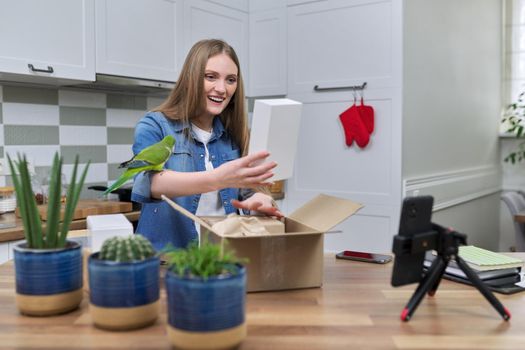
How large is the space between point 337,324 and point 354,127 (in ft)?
7.72

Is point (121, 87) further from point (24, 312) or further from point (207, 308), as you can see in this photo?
point (207, 308)

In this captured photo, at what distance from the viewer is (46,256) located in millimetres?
985

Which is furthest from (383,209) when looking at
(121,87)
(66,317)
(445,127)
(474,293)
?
(66,317)

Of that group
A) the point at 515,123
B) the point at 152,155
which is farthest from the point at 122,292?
the point at 515,123

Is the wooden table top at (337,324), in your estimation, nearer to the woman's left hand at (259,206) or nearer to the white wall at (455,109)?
the woman's left hand at (259,206)

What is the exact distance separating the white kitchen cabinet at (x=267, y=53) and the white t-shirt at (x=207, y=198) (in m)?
1.88

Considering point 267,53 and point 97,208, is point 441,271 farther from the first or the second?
point 267,53

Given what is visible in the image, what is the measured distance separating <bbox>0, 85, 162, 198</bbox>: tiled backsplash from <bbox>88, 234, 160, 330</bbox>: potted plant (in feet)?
6.45

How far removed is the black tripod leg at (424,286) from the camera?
1.02 m

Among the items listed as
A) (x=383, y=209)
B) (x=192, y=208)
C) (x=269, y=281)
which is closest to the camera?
(x=269, y=281)

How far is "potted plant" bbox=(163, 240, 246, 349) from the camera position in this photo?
82 cm

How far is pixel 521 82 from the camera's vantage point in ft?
15.3

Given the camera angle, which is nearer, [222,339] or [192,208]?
[222,339]

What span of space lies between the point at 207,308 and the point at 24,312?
44 cm
